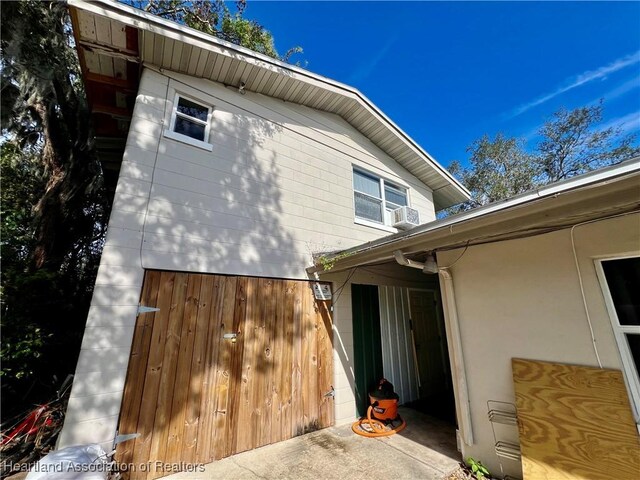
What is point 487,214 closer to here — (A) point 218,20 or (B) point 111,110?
(B) point 111,110

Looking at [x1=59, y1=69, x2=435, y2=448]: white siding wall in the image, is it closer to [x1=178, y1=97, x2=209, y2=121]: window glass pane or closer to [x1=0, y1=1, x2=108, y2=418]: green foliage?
[x1=178, y1=97, x2=209, y2=121]: window glass pane

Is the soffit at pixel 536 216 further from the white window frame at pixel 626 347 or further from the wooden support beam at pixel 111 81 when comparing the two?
the wooden support beam at pixel 111 81

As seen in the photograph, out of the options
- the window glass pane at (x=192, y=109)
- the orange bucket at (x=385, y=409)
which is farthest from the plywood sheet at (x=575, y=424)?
the window glass pane at (x=192, y=109)

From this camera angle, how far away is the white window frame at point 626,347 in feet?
7.68

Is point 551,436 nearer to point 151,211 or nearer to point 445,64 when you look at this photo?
point 151,211

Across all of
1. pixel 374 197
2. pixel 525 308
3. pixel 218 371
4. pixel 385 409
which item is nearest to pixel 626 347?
pixel 525 308

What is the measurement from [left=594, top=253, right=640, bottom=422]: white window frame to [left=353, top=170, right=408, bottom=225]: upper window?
402 centimetres

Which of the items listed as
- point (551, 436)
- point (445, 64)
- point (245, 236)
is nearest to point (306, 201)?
point (245, 236)

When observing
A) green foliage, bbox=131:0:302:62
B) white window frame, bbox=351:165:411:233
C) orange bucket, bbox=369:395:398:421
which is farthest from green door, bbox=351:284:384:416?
green foliage, bbox=131:0:302:62

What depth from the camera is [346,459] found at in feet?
11.1

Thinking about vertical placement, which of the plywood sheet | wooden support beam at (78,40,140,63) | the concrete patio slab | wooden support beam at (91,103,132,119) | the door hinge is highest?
wooden support beam at (78,40,140,63)

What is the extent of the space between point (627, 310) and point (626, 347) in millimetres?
333

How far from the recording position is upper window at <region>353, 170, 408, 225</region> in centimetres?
621

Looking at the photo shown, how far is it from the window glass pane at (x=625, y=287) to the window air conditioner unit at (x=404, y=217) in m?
3.96
